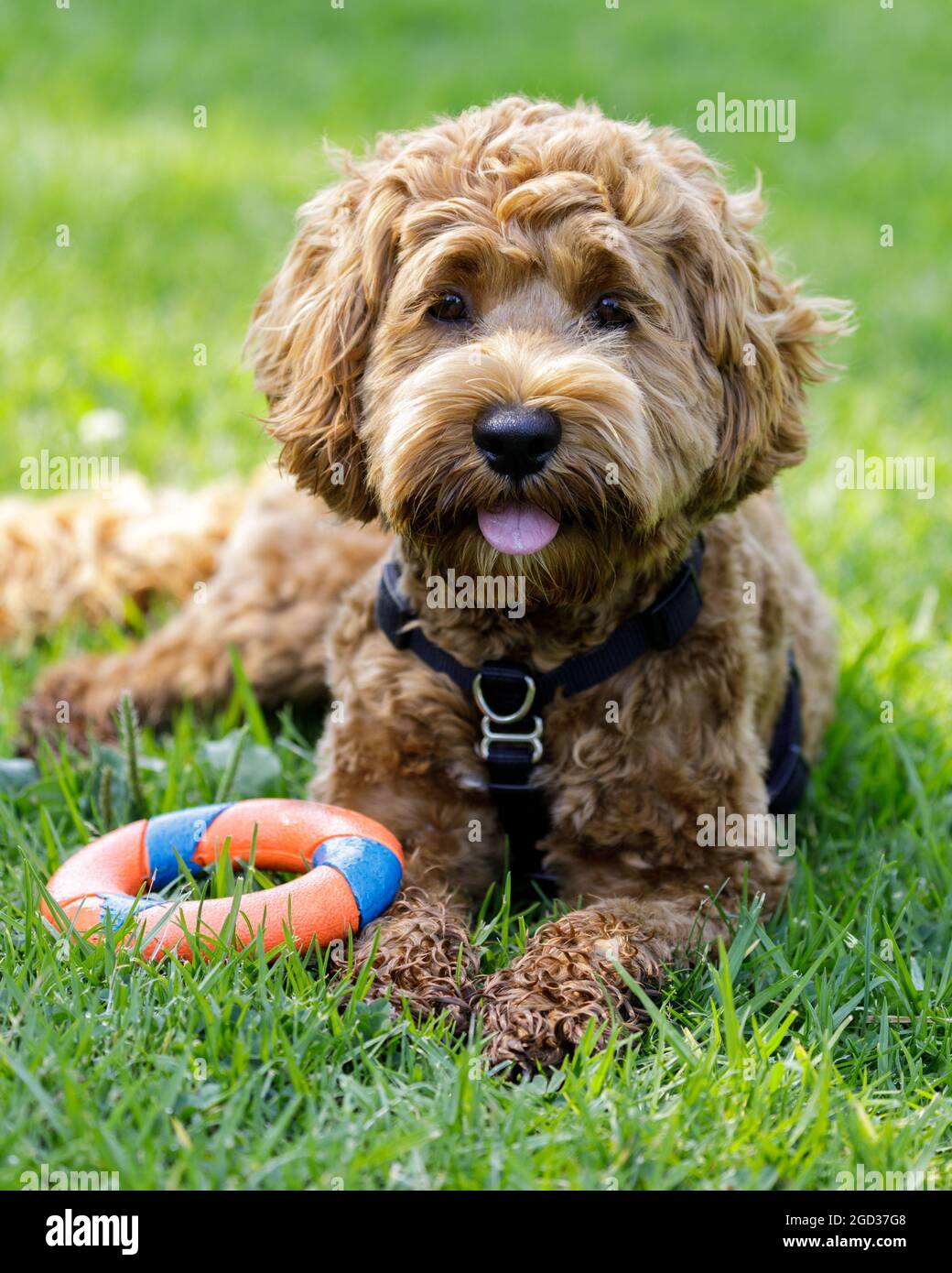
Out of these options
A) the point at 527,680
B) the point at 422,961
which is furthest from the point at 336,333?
the point at 422,961

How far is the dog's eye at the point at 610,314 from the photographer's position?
328 cm

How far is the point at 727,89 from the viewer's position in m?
11.5

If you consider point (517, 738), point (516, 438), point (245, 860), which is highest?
point (516, 438)

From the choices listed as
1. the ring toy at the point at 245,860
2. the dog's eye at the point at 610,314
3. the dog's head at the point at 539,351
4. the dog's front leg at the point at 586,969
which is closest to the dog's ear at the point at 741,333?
the dog's head at the point at 539,351

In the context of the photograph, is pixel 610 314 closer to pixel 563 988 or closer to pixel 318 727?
pixel 563 988

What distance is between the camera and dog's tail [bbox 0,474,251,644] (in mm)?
5059

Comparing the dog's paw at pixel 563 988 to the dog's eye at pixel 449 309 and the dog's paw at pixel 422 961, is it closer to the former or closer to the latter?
the dog's paw at pixel 422 961

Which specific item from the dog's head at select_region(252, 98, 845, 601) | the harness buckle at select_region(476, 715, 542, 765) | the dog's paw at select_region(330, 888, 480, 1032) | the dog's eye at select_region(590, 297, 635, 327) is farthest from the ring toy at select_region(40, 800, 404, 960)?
the dog's eye at select_region(590, 297, 635, 327)

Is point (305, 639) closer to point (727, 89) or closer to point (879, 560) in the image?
point (879, 560)

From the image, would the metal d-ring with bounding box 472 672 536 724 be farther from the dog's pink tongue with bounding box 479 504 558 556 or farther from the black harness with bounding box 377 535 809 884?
the dog's pink tongue with bounding box 479 504 558 556

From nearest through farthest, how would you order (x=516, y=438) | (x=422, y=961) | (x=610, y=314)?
(x=516, y=438) → (x=422, y=961) → (x=610, y=314)

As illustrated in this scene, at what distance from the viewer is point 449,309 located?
3326 mm

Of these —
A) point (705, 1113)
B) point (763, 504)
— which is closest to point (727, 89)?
point (763, 504)

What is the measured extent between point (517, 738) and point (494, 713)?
94 millimetres
